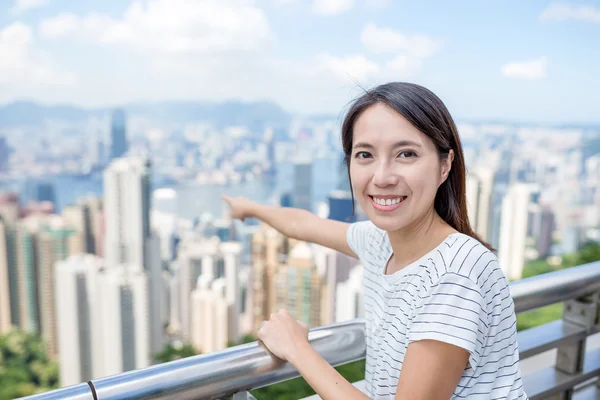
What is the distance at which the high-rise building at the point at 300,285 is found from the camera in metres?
13.1

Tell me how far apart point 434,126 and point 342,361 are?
0.32m

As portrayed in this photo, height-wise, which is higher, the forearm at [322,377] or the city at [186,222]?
the forearm at [322,377]

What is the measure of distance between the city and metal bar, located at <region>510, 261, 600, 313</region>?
9.91 m

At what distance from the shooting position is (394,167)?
612mm

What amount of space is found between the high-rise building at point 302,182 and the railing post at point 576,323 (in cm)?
1629

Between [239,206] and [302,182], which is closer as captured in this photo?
[239,206]

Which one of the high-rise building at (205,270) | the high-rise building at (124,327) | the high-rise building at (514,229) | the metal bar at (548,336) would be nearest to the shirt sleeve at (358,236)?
the metal bar at (548,336)

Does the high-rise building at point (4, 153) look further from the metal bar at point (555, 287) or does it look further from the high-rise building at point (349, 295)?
the metal bar at point (555, 287)

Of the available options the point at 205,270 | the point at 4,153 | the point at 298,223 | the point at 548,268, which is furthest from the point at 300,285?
the point at 4,153

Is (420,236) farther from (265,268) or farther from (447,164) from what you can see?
(265,268)

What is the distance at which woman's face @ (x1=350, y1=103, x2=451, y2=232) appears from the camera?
1.99 feet

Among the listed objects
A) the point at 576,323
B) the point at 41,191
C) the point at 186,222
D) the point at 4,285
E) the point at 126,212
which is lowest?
the point at 4,285

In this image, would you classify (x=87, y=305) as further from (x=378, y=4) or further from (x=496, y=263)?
(x=378, y=4)

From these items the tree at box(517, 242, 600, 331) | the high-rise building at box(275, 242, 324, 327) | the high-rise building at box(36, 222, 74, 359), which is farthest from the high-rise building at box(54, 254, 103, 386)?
the tree at box(517, 242, 600, 331)
